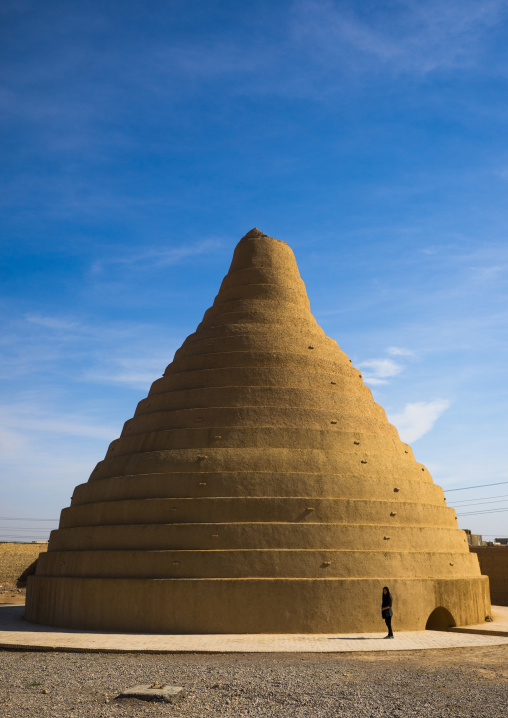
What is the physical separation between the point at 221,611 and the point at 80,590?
4299mm

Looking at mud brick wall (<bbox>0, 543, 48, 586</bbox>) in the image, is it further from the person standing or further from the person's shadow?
the person standing

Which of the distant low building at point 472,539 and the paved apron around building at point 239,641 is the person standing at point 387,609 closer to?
the paved apron around building at point 239,641

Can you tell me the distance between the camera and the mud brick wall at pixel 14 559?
40.1 metres

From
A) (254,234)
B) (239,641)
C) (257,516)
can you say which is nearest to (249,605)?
(239,641)

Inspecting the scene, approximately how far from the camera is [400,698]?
34.2 feet

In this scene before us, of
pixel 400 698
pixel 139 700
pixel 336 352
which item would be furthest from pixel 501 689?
pixel 336 352

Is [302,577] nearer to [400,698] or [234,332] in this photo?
[400,698]

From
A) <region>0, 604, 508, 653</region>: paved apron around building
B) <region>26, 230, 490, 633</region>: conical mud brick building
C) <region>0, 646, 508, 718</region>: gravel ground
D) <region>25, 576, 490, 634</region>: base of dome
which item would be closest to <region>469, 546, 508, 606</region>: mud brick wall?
<region>26, 230, 490, 633</region>: conical mud brick building

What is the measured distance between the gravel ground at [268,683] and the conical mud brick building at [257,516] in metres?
3.33

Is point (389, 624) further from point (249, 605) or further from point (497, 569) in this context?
point (497, 569)

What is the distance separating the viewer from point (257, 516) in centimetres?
1888

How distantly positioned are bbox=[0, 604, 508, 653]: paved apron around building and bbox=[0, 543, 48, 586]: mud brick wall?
22921 mm

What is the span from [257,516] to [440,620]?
626 cm

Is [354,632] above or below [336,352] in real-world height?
below
